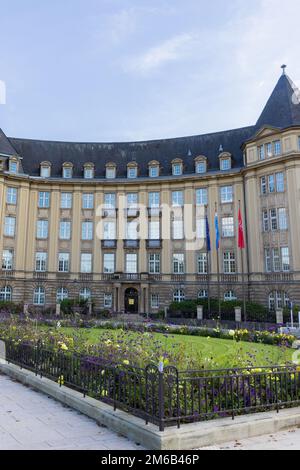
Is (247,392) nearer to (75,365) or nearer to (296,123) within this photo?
(75,365)

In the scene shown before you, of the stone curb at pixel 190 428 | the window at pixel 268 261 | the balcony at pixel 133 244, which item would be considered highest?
the balcony at pixel 133 244

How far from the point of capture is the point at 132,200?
4447 cm

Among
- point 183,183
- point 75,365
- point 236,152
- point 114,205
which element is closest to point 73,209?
point 114,205

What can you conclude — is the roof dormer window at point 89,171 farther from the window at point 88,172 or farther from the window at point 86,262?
the window at point 86,262

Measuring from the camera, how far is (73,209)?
44.4 metres

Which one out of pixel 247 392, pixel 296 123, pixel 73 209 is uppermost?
pixel 296 123

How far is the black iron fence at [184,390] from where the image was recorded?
21.1 feet

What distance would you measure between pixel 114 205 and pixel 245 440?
1546 inches

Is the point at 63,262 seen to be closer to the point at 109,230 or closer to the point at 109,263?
the point at 109,263

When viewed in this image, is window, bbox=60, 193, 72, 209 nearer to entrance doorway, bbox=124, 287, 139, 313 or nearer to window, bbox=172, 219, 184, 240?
entrance doorway, bbox=124, 287, 139, 313

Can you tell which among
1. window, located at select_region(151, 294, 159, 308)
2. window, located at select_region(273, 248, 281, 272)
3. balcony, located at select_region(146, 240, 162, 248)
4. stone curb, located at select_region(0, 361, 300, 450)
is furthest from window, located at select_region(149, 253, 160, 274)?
stone curb, located at select_region(0, 361, 300, 450)

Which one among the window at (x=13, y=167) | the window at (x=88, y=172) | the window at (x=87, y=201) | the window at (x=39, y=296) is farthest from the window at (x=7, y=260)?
the window at (x=88, y=172)

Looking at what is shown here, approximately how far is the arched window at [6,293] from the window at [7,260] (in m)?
2.00

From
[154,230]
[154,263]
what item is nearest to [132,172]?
[154,230]
